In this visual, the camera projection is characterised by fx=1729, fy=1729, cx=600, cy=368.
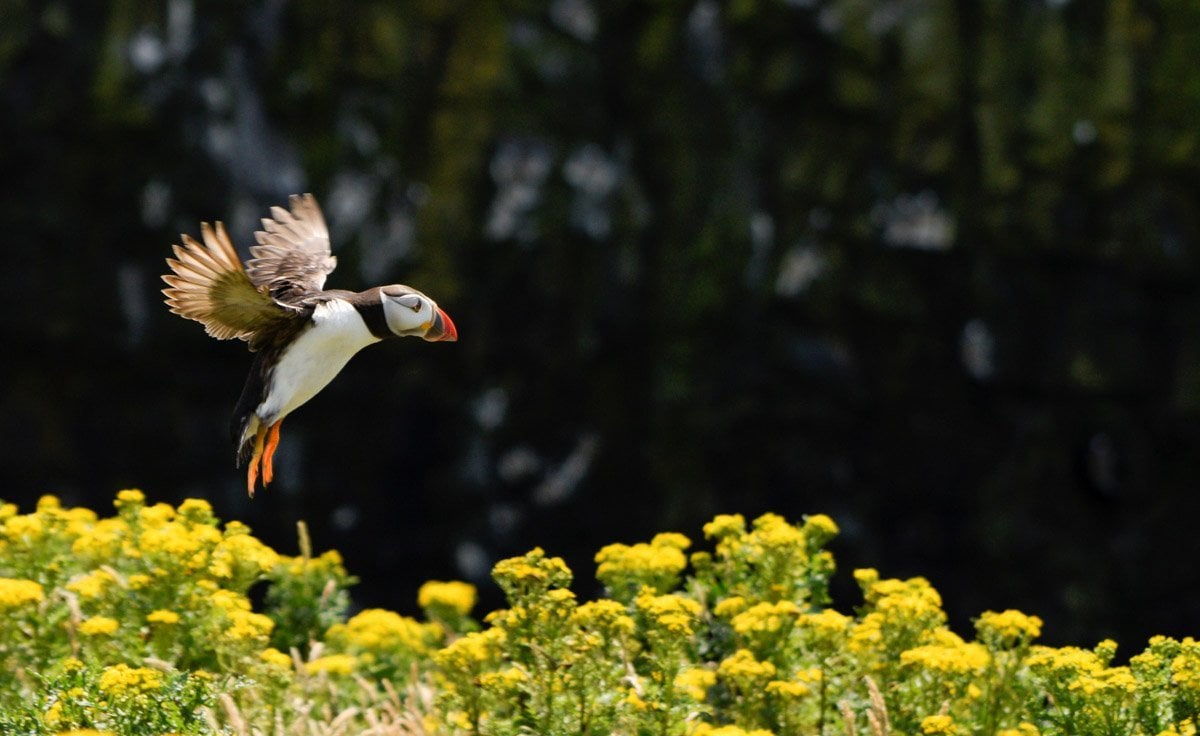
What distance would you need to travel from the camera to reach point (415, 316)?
2.73 m

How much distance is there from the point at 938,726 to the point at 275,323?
1.74 m

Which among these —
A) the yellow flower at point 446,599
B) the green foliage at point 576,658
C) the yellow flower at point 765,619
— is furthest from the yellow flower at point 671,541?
the yellow flower at point 446,599

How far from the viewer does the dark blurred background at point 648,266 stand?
926 centimetres

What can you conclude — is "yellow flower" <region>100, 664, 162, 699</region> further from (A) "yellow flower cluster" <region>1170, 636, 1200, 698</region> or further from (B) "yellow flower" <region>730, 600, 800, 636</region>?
(A) "yellow flower cluster" <region>1170, 636, 1200, 698</region>

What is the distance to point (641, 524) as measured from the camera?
9273mm

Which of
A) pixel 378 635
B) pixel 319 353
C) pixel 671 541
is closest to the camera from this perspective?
pixel 319 353

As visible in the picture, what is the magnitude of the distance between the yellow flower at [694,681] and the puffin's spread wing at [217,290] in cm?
148

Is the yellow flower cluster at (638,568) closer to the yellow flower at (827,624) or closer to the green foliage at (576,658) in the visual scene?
the green foliage at (576,658)

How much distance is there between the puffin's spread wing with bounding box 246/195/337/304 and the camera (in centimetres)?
331

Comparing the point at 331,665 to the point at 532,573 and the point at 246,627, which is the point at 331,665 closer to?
the point at 246,627

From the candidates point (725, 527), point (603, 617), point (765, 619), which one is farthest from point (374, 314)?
point (725, 527)

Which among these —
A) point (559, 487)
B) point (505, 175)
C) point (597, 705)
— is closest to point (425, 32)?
point (505, 175)

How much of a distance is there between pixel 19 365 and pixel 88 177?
1.12 metres

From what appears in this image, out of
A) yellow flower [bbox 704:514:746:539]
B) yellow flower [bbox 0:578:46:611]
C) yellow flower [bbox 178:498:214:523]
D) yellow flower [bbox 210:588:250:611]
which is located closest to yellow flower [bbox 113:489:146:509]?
yellow flower [bbox 178:498:214:523]
